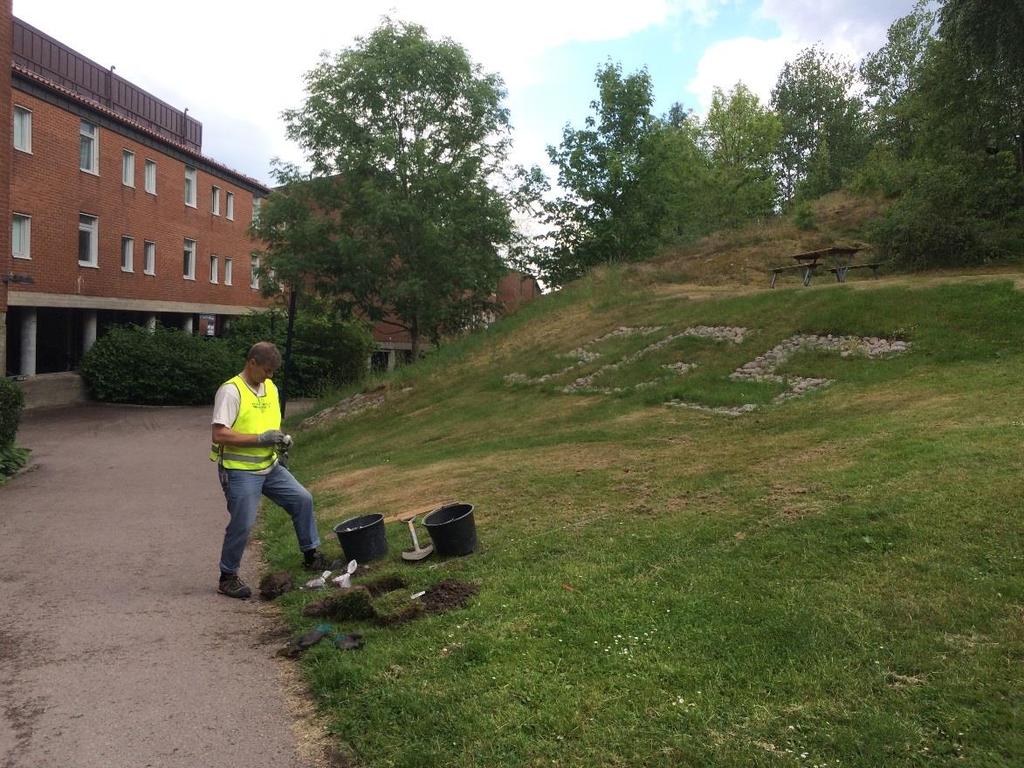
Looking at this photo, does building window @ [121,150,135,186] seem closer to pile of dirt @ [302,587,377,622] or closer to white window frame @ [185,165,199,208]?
white window frame @ [185,165,199,208]

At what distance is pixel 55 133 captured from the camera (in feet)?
83.7

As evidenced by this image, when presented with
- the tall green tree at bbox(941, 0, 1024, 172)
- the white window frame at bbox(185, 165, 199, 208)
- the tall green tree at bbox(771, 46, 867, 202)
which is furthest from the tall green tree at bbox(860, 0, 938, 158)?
the white window frame at bbox(185, 165, 199, 208)

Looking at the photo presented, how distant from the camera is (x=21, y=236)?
80.6 feet

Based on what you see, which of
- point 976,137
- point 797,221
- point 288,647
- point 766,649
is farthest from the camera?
point 797,221

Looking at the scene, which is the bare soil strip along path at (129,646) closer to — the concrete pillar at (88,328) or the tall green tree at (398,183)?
the tall green tree at (398,183)

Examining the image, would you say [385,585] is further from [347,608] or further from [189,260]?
[189,260]

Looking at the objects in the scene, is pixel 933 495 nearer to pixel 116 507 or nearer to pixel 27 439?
pixel 116 507

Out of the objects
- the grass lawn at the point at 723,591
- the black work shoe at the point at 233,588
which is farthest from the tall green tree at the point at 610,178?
the black work shoe at the point at 233,588

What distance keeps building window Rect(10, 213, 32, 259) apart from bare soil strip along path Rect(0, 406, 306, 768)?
16.4m

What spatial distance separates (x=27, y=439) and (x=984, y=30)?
23.3m

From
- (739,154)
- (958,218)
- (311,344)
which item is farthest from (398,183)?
(739,154)

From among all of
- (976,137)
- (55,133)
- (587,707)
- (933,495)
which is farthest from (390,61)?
(587,707)

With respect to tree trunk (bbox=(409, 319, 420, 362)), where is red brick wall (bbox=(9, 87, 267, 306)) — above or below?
above

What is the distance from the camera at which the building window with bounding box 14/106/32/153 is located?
24.1 meters
